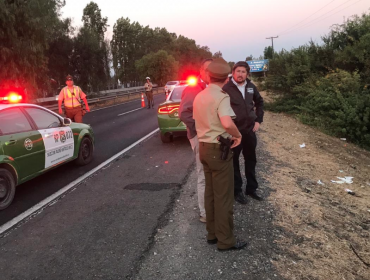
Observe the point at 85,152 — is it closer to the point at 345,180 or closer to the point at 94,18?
the point at 345,180

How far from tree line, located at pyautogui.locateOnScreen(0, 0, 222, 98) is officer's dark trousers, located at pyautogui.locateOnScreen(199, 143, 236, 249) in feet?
52.9

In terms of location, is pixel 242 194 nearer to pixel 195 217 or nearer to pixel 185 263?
pixel 195 217

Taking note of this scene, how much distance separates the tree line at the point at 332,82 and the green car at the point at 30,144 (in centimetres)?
915

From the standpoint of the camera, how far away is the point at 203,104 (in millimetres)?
3297

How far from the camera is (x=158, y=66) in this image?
6088 centimetres

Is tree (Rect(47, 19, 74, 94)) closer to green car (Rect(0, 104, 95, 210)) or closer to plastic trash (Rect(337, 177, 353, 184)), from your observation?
green car (Rect(0, 104, 95, 210))

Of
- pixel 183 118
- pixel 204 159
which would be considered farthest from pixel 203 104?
pixel 183 118

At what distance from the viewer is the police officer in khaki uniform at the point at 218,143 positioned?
10.6 ft

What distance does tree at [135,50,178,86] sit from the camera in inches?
2391

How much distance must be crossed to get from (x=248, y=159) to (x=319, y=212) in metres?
1.23

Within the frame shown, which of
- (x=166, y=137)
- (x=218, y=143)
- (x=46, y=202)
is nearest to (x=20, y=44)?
(x=166, y=137)

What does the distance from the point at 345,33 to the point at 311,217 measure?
47.1 feet

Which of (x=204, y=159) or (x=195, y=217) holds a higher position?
(x=204, y=159)

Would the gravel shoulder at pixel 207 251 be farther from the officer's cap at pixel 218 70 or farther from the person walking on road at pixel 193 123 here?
the officer's cap at pixel 218 70
